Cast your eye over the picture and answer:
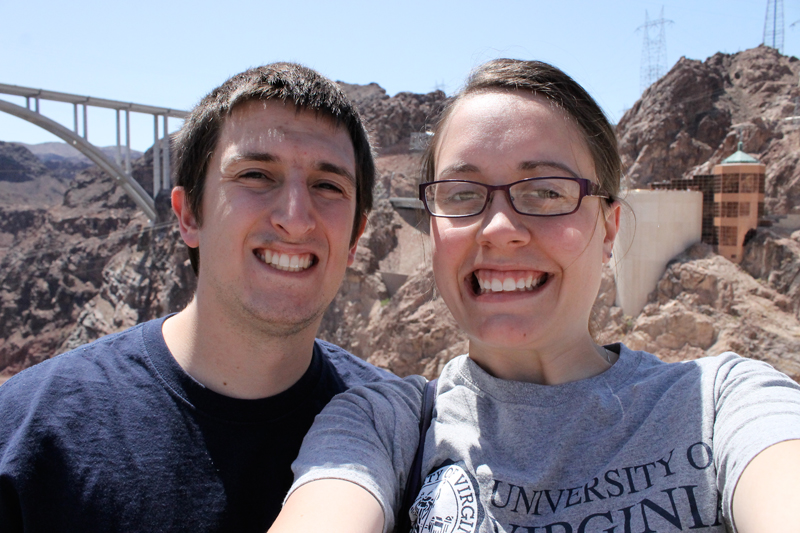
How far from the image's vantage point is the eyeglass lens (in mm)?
1736

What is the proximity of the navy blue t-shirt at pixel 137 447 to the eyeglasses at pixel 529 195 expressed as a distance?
42.2 inches

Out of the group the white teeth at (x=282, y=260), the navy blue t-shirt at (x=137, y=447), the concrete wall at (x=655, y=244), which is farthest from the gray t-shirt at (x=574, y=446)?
the concrete wall at (x=655, y=244)

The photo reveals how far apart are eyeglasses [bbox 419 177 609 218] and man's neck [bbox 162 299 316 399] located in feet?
3.12

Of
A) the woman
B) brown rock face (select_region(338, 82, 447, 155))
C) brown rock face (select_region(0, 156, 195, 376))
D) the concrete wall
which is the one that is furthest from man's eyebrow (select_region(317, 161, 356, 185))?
brown rock face (select_region(338, 82, 447, 155))

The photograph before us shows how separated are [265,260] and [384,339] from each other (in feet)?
51.9

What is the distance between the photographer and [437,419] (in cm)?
177

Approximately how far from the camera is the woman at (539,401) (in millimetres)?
1390

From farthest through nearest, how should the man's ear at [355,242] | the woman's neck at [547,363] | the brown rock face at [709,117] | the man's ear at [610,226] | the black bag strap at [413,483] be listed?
1. the brown rock face at [709,117]
2. the man's ear at [355,242]
3. the man's ear at [610,226]
4. the woman's neck at [547,363]
5. the black bag strap at [413,483]

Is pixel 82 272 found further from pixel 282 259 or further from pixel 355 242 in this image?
pixel 282 259

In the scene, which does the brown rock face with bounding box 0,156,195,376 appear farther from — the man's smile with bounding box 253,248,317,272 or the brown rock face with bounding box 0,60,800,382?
the man's smile with bounding box 253,248,317,272

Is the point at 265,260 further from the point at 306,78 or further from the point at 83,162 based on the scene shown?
the point at 83,162

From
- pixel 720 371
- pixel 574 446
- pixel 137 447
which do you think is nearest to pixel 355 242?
pixel 137 447

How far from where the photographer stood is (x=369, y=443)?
1.61 meters

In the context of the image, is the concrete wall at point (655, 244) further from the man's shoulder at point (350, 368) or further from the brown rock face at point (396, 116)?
the man's shoulder at point (350, 368)
